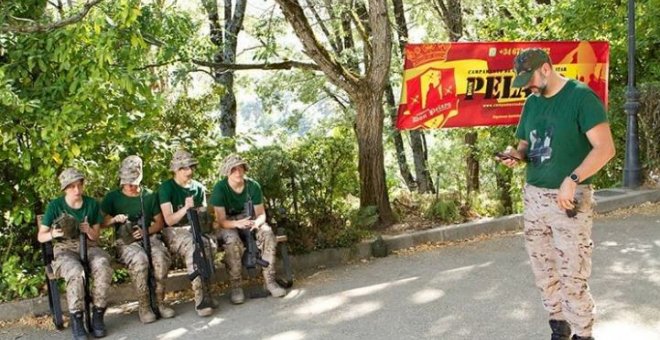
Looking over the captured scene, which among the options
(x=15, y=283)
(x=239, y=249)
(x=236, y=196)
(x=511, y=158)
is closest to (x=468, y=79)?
(x=236, y=196)

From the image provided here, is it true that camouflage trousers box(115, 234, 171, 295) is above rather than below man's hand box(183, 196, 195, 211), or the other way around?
below

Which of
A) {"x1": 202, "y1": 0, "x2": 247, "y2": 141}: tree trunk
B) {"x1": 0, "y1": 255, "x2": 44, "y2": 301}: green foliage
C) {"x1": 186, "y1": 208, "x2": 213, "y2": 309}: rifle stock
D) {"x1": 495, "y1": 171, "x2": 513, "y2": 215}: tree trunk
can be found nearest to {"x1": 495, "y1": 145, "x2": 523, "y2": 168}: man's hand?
{"x1": 186, "y1": 208, "x2": 213, "y2": 309}: rifle stock

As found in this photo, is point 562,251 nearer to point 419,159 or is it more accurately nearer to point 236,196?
point 236,196

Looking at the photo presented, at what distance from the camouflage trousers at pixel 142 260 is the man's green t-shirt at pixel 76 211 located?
1.07ft

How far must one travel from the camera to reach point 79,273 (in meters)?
5.54

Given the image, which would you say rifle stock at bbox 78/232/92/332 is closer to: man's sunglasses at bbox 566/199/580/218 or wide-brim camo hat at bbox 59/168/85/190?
wide-brim camo hat at bbox 59/168/85/190

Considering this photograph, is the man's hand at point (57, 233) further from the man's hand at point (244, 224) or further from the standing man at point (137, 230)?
the man's hand at point (244, 224)

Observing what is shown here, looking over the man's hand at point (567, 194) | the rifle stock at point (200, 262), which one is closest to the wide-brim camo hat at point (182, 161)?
the rifle stock at point (200, 262)

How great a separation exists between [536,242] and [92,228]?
12.6ft

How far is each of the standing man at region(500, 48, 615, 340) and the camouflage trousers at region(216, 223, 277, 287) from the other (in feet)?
9.20

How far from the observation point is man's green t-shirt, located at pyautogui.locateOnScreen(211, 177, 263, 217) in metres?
6.36

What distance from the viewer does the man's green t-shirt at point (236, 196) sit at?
6.36m

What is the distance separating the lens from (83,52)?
19.5 feet

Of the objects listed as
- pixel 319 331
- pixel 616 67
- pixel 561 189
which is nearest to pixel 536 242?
pixel 561 189
